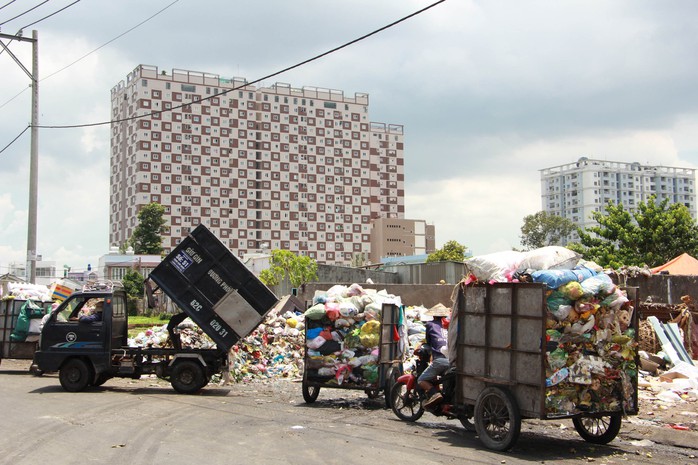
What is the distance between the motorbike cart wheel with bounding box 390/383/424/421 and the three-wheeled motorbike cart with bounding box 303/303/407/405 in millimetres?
1135

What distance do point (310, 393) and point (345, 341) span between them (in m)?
1.20

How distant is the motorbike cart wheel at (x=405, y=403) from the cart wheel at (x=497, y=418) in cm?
174

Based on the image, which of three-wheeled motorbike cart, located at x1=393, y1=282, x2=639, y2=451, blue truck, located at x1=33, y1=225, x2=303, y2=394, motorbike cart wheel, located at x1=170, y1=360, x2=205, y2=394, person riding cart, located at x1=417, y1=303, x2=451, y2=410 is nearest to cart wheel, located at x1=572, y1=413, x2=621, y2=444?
three-wheeled motorbike cart, located at x1=393, y1=282, x2=639, y2=451

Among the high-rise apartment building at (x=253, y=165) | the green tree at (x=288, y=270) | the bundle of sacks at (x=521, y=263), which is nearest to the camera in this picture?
the bundle of sacks at (x=521, y=263)

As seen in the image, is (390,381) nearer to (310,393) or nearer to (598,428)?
(310,393)

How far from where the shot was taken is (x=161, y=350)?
1359 centimetres

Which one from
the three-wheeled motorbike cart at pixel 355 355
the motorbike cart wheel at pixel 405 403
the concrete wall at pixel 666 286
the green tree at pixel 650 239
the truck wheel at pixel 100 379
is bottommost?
the truck wheel at pixel 100 379

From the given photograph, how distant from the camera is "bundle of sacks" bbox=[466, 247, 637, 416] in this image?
24.9ft

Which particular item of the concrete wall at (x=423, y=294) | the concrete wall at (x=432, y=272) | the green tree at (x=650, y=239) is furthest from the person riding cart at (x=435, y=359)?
the concrete wall at (x=432, y=272)

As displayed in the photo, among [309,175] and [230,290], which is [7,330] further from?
[309,175]

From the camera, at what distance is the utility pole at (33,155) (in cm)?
2198

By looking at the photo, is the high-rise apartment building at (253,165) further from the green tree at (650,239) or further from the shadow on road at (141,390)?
the shadow on road at (141,390)

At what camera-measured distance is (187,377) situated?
1350cm

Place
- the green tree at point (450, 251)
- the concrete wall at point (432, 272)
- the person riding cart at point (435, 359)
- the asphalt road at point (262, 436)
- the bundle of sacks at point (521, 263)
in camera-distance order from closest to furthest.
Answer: the asphalt road at point (262, 436) → the bundle of sacks at point (521, 263) → the person riding cart at point (435, 359) → the concrete wall at point (432, 272) → the green tree at point (450, 251)
